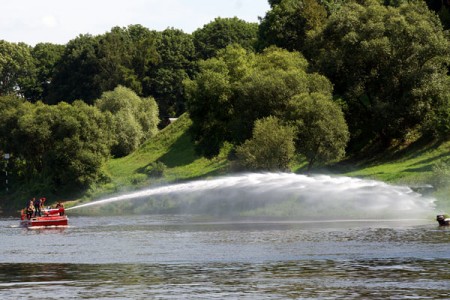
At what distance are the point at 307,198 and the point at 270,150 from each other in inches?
367

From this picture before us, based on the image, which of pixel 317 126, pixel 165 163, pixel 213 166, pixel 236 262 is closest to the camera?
pixel 236 262

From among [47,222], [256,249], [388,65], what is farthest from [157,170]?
[256,249]

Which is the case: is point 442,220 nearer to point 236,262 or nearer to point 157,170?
point 236,262

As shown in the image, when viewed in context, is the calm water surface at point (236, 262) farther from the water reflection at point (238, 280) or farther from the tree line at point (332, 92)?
the tree line at point (332, 92)

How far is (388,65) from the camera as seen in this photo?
134125mm

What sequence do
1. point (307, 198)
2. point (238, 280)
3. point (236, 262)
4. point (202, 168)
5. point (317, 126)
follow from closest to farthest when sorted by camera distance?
point (238, 280), point (236, 262), point (307, 198), point (317, 126), point (202, 168)

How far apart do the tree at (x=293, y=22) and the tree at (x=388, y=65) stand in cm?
2796

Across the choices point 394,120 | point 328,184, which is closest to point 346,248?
point 328,184

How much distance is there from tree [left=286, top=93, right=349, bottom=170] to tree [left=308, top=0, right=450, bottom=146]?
38.8 feet

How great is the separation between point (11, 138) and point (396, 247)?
4704 inches

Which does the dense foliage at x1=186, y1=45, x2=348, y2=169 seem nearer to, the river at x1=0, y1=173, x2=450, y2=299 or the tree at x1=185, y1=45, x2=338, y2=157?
the tree at x1=185, y1=45, x2=338, y2=157

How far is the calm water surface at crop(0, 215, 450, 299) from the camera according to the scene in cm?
5022

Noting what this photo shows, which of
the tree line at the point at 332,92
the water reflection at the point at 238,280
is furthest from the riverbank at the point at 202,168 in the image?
the water reflection at the point at 238,280

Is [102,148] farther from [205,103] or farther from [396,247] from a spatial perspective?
[396,247]
